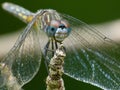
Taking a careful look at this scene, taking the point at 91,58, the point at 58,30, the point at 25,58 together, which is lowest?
the point at 91,58

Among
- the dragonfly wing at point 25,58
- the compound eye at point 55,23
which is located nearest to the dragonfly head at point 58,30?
the compound eye at point 55,23

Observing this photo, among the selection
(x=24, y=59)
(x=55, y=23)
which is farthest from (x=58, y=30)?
(x=24, y=59)

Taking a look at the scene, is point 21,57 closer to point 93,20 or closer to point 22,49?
point 22,49

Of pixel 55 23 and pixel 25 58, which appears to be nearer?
pixel 55 23

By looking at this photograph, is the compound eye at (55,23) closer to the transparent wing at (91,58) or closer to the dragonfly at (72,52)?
the dragonfly at (72,52)

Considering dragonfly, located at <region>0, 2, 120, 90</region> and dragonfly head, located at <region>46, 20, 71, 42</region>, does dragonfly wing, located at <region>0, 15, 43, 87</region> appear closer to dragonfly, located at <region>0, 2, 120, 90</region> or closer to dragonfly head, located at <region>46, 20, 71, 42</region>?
dragonfly, located at <region>0, 2, 120, 90</region>

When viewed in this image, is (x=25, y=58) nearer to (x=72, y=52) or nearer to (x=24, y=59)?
(x=24, y=59)
